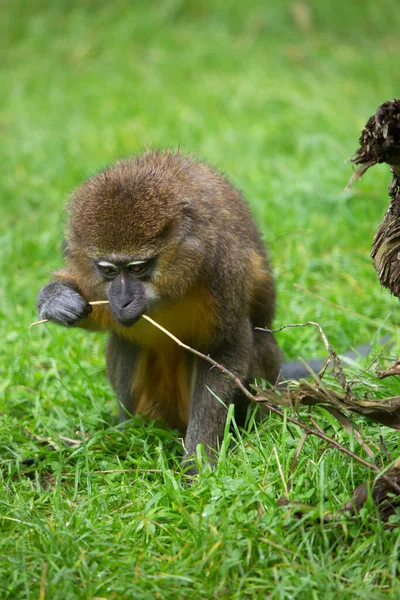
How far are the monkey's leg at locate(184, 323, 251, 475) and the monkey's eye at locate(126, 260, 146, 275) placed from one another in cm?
76

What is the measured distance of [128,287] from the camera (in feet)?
14.7

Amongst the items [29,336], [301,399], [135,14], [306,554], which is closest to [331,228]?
[29,336]

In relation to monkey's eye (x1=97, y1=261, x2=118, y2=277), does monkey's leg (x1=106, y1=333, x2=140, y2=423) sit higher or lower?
lower

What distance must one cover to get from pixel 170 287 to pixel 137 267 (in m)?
0.22

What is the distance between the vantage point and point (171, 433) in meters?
5.17

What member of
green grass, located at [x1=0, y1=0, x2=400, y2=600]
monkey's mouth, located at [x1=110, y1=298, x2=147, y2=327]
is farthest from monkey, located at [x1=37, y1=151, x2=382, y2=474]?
green grass, located at [x1=0, y1=0, x2=400, y2=600]

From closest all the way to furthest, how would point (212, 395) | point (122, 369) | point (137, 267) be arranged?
point (137, 267)
point (212, 395)
point (122, 369)

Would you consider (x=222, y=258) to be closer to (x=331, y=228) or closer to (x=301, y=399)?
(x=301, y=399)

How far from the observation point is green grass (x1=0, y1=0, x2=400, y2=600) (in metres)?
3.54

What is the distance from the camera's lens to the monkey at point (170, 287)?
450 centimetres

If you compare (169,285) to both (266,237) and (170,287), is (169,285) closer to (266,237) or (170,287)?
(170,287)

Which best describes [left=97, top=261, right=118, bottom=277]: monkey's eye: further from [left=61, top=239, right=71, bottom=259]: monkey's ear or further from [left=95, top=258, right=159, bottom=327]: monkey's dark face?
[left=61, top=239, right=71, bottom=259]: monkey's ear

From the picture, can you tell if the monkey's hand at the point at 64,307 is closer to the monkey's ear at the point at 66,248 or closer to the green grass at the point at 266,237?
the monkey's ear at the point at 66,248

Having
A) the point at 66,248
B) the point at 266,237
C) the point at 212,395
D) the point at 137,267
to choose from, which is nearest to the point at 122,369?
the point at 212,395
